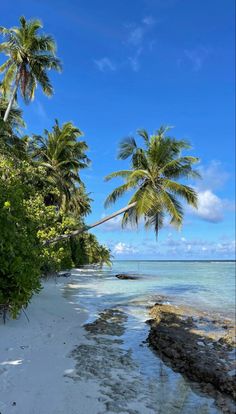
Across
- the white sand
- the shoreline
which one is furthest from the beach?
the shoreline

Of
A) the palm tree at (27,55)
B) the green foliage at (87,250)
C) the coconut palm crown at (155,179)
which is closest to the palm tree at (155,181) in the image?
the coconut palm crown at (155,179)

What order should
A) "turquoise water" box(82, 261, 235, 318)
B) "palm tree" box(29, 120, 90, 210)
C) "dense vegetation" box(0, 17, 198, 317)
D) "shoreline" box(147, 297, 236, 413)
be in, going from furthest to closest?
"palm tree" box(29, 120, 90, 210) → "turquoise water" box(82, 261, 235, 318) → "dense vegetation" box(0, 17, 198, 317) → "shoreline" box(147, 297, 236, 413)

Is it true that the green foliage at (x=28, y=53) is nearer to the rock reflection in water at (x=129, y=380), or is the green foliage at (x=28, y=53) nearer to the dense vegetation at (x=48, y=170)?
the dense vegetation at (x=48, y=170)

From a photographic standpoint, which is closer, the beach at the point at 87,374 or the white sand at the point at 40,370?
the white sand at the point at 40,370

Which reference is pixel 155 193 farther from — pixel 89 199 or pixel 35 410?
pixel 89 199

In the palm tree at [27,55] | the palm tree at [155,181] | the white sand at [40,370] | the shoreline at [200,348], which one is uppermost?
the palm tree at [27,55]

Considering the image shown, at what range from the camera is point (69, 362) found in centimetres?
638

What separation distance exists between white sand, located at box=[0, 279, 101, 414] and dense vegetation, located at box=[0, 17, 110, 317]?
633 millimetres

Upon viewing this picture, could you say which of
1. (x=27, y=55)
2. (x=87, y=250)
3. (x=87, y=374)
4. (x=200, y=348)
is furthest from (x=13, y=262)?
(x=87, y=250)

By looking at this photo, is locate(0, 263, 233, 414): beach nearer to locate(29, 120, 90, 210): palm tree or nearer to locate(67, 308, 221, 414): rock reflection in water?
locate(67, 308, 221, 414): rock reflection in water

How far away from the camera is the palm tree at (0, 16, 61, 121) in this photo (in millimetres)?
18625

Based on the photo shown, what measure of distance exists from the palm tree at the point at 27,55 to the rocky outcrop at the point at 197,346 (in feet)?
43.2

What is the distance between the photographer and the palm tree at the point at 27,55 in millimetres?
18625

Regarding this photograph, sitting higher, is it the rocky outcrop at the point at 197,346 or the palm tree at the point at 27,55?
the palm tree at the point at 27,55
